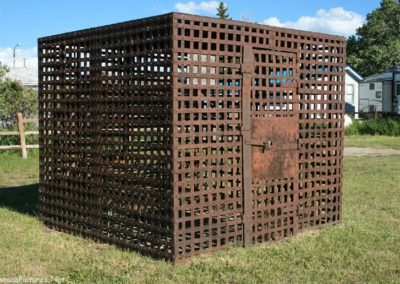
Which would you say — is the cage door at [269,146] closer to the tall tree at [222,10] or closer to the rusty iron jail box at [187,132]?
the rusty iron jail box at [187,132]

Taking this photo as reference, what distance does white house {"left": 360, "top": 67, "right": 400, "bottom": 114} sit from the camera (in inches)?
1848

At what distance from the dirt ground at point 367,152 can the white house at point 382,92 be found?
2763 centimetres

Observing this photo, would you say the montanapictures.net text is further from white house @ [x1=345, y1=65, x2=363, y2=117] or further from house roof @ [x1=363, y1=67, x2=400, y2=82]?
house roof @ [x1=363, y1=67, x2=400, y2=82]

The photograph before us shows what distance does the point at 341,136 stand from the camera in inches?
293

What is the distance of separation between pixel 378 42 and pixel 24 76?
139 ft

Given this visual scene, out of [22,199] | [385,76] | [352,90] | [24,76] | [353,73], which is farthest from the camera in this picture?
[352,90]

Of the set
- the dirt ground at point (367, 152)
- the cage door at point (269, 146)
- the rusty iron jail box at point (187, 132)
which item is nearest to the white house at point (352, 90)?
the dirt ground at point (367, 152)

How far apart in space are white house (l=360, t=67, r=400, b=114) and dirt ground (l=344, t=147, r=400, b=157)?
90.7 ft

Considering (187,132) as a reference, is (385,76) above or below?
above

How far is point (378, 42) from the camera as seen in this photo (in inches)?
2349

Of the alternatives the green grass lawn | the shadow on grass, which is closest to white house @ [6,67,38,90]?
the shadow on grass

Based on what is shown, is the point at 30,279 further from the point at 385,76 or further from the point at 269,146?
the point at 385,76

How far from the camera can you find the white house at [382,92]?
46.9m

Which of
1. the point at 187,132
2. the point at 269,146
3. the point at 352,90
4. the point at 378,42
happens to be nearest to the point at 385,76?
the point at 352,90
